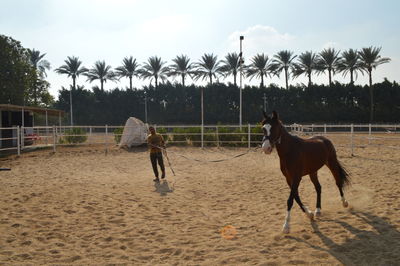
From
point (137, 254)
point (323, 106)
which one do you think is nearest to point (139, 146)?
point (137, 254)

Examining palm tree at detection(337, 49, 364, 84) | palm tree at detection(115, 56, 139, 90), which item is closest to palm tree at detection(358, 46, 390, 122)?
palm tree at detection(337, 49, 364, 84)

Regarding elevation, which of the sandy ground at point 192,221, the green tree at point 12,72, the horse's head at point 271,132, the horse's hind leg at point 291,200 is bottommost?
the sandy ground at point 192,221

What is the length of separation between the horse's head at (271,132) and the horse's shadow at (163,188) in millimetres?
3193

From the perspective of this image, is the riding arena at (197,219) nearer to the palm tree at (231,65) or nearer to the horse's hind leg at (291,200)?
the horse's hind leg at (291,200)

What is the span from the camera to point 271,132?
4594 millimetres

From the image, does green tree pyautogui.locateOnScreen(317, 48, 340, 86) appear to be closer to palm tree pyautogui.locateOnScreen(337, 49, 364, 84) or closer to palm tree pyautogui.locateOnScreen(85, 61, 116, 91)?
palm tree pyautogui.locateOnScreen(337, 49, 364, 84)

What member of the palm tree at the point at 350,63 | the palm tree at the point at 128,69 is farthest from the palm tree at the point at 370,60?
the palm tree at the point at 128,69

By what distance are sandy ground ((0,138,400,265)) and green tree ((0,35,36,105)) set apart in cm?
2505

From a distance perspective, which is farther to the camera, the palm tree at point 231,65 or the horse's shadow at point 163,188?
the palm tree at point 231,65

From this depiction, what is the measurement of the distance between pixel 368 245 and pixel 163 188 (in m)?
4.71

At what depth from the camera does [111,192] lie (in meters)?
6.89

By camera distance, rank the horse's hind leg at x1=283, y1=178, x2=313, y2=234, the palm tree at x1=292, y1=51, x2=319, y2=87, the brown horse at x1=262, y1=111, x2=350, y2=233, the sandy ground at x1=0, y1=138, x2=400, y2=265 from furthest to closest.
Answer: the palm tree at x1=292, y1=51, x2=319, y2=87 → the brown horse at x1=262, y1=111, x2=350, y2=233 → the horse's hind leg at x1=283, y1=178, x2=313, y2=234 → the sandy ground at x1=0, y1=138, x2=400, y2=265

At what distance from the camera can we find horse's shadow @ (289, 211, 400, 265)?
3482 mm

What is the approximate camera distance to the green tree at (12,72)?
29219 millimetres
